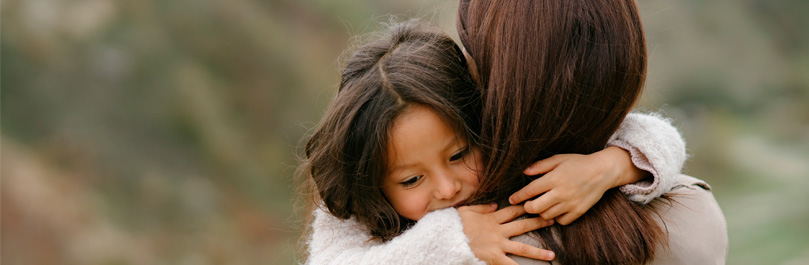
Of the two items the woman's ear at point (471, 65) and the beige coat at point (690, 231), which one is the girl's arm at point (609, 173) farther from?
the woman's ear at point (471, 65)

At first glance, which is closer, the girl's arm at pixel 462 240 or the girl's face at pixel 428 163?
the girl's arm at pixel 462 240

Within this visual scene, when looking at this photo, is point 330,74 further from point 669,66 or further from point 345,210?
point 345,210

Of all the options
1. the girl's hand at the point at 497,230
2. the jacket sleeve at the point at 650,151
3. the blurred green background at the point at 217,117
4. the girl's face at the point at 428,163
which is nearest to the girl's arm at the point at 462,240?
the girl's hand at the point at 497,230

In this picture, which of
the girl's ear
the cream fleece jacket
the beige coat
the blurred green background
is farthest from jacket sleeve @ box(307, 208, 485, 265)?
the blurred green background

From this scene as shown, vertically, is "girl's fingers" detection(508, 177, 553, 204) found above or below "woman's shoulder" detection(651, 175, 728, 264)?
above

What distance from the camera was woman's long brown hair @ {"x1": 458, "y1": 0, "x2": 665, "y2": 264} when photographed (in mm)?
1368

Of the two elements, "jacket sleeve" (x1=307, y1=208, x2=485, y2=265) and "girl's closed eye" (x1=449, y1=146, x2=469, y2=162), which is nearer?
"jacket sleeve" (x1=307, y1=208, x2=485, y2=265)

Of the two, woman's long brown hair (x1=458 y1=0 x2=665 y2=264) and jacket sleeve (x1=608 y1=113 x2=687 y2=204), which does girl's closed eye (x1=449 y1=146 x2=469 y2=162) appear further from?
jacket sleeve (x1=608 y1=113 x2=687 y2=204)

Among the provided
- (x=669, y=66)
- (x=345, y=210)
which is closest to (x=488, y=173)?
(x=345, y=210)

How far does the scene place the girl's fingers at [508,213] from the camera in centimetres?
146

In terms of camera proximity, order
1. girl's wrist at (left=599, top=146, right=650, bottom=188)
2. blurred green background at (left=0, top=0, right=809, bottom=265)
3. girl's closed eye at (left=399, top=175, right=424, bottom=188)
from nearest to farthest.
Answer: girl's wrist at (left=599, top=146, right=650, bottom=188), girl's closed eye at (left=399, top=175, right=424, bottom=188), blurred green background at (left=0, top=0, right=809, bottom=265)

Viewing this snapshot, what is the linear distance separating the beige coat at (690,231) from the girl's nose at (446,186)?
0.64 ft

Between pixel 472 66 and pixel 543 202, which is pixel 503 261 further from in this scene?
pixel 472 66

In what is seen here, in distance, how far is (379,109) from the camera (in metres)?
1.58
